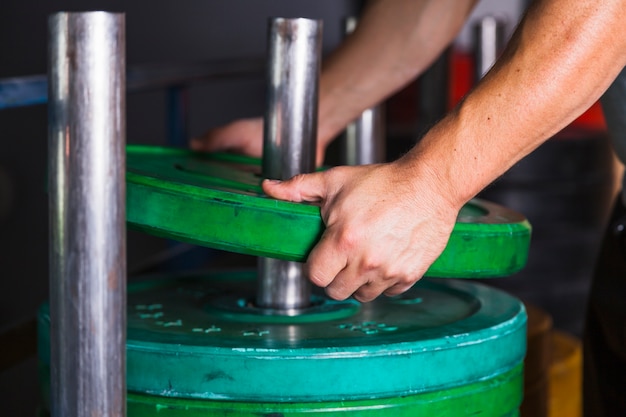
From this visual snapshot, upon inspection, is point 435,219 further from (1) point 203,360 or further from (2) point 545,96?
(1) point 203,360

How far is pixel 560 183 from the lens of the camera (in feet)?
9.77

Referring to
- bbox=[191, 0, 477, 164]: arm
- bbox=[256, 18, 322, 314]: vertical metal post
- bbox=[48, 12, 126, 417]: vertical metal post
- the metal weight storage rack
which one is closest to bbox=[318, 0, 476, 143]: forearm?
bbox=[191, 0, 477, 164]: arm

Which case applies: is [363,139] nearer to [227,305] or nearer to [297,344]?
[227,305]

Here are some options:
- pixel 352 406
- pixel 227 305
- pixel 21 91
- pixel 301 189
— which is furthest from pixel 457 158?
pixel 21 91

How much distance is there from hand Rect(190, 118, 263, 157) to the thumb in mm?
507

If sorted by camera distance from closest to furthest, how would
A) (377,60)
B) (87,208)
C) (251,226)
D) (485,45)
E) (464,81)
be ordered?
(87,208) < (251,226) < (377,60) < (485,45) < (464,81)

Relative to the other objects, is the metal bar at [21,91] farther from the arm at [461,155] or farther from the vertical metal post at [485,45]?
the vertical metal post at [485,45]

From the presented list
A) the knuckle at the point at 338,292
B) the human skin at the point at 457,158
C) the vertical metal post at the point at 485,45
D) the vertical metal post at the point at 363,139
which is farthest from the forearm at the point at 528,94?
the vertical metal post at the point at 485,45

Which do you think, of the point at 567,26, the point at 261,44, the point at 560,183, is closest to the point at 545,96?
the point at 567,26

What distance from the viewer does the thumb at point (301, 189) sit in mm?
935

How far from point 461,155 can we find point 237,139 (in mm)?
600

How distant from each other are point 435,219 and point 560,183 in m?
2.18

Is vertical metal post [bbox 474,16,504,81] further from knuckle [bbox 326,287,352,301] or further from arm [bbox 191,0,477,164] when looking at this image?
knuckle [bbox 326,287,352,301]

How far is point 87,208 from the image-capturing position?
730 mm
